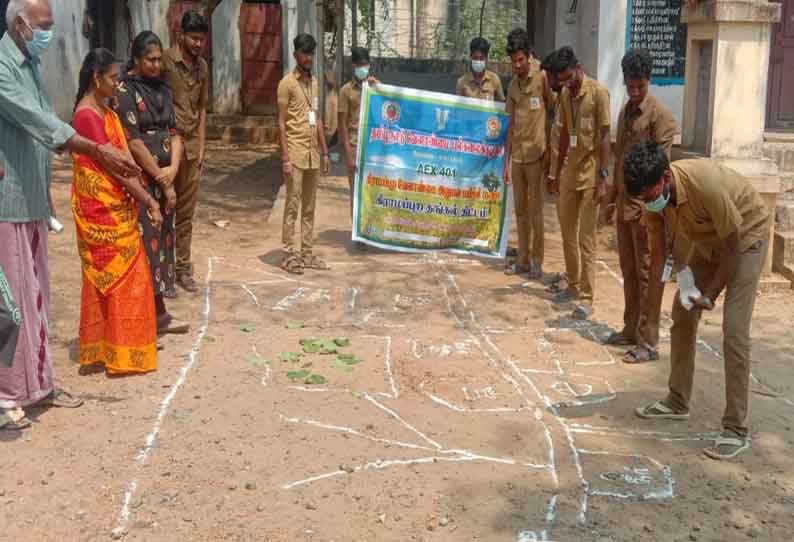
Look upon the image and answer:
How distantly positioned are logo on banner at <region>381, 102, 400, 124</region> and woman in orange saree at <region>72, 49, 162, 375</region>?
10.8ft

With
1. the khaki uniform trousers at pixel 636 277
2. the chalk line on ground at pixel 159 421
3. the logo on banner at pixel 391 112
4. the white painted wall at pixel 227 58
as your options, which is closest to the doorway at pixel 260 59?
the white painted wall at pixel 227 58

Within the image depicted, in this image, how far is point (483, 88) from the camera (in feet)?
29.4

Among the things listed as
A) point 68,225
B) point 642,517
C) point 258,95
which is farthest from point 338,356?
point 258,95

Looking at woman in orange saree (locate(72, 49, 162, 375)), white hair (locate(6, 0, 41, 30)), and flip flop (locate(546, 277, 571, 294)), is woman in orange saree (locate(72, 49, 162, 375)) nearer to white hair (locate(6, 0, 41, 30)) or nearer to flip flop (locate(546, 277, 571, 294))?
white hair (locate(6, 0, 41, 30))

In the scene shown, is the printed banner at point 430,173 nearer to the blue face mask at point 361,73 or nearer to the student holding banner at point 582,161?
the blue face mask at point 361,73

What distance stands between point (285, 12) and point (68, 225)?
244 inches

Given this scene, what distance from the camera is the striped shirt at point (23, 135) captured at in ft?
15.2

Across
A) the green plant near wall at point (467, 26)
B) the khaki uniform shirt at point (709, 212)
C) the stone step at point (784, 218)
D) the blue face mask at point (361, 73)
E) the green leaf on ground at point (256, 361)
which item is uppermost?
the green plant near wall at point (467, 26)

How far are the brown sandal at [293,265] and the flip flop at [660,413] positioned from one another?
3.66 m

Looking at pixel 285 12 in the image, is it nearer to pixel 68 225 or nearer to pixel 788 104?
pixel 68 225

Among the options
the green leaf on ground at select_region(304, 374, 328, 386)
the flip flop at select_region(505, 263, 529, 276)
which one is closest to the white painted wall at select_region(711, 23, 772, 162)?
the flip flop at select_region(505, 263, 529, 276)

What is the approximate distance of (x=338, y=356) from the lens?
6035mm

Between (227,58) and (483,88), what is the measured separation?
8374mm

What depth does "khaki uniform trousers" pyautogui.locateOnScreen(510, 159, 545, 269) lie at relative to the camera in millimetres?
8000
